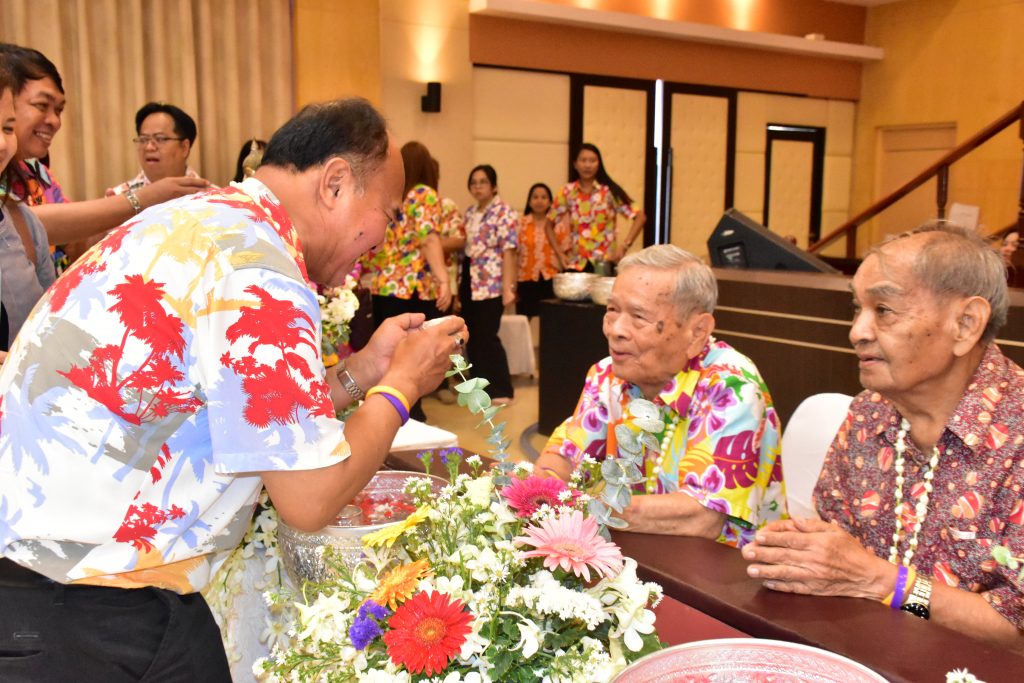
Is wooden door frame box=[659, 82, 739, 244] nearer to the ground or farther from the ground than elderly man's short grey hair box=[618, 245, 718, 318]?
farther from the ground

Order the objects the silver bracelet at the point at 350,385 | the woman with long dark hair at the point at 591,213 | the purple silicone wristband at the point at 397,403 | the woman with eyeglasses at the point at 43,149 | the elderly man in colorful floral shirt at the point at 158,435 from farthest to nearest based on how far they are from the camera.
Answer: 1. the woman with long dark hair at the point at 591,213
2. the woman with eyeglasses at the point at 43,149
3. the silver bracelet at the point at 350,385
4. the purple silicone wristband at the point at 397,403
5. the elderly man in colorful floral shirt at the point at 158,435

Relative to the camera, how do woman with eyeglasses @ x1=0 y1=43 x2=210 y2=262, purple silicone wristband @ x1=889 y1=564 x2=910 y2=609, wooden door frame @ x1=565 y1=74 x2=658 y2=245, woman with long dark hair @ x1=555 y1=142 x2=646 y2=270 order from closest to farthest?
1. purple silicone wristband @ x1=889 y1=564 x2=910 y2=609
2. woman with eyeglasses @ x1=0 y1=43 x2=210 y2=262
3. woman with long dark hair @ x1=555 y1=142 x2=646 y2=270
4. wooden door frame @ x1=565 y1=74 x2=658 y2=245

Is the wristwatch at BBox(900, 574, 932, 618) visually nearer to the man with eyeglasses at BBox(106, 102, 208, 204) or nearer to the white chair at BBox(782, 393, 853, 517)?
the white chair at BBox(782, 393, 853, 517)

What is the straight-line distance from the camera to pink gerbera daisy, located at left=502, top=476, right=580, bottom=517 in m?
0.86

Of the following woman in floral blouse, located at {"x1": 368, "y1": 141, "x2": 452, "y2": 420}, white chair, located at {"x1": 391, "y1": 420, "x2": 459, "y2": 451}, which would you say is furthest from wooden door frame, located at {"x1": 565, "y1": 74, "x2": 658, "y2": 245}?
white chair, located at {"x1": 391, "y1": 420, "x2": 459, "y2": 451}

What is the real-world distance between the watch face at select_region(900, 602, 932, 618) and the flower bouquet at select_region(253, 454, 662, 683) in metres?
0.70

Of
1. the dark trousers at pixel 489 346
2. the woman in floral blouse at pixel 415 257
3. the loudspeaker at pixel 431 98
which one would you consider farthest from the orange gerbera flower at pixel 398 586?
the loudspeaker at pixel 431 98

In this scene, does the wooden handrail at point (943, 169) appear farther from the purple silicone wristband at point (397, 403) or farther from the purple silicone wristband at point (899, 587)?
the purple silicone wristband at point (397, 403)

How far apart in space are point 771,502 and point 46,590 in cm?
141

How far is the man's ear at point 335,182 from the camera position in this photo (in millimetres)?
1263

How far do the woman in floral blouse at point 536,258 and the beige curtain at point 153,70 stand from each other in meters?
2.19

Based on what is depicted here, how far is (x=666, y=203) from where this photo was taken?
32.2 feet

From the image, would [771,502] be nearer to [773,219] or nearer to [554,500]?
[554,500]

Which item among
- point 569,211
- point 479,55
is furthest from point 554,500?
point 479,55
